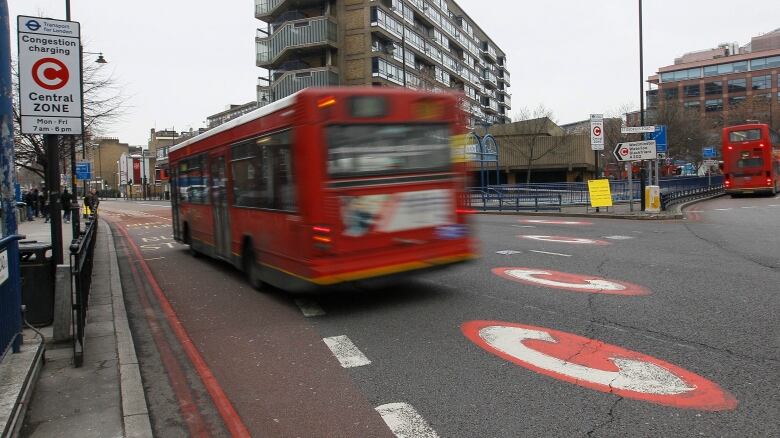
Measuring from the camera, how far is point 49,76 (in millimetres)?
7512

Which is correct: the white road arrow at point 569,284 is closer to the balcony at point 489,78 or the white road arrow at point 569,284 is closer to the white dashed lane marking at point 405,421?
the white dashed lane marking at point 405,421

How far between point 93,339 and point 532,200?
24661 mm

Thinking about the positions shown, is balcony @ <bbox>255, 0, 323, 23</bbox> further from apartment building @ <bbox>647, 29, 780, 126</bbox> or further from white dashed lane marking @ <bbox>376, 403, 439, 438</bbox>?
apartment building @ <bbox>647, 29, 780, 126</bbox>

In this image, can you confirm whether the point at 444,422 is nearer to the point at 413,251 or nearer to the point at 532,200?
the point at 413,251

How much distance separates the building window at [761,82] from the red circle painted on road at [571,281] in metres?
118

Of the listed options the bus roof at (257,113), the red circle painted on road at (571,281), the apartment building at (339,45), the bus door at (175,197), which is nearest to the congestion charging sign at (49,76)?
the bus roof at (257,113)

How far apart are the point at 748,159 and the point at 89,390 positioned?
37.7 metres

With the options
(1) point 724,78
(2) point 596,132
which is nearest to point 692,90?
(1) point 724,78

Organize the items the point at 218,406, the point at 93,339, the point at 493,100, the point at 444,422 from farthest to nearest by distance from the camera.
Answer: the point at 493,100 < the point at 93,339 < the point at 218,406 < the point at 444,422

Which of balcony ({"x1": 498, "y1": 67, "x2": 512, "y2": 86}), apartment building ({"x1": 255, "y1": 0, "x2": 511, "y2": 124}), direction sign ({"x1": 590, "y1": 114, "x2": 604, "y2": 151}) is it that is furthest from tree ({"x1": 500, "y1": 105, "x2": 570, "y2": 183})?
balcony ({"x1": 498, "y1": 67, "x2": 512, "y2": 86})

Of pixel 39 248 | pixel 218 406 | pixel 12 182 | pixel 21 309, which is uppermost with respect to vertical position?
pixel 12 182

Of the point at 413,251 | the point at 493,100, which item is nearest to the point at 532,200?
the point at 413,251

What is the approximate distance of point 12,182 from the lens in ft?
18.6

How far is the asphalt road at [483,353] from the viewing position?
4109 millimetres
